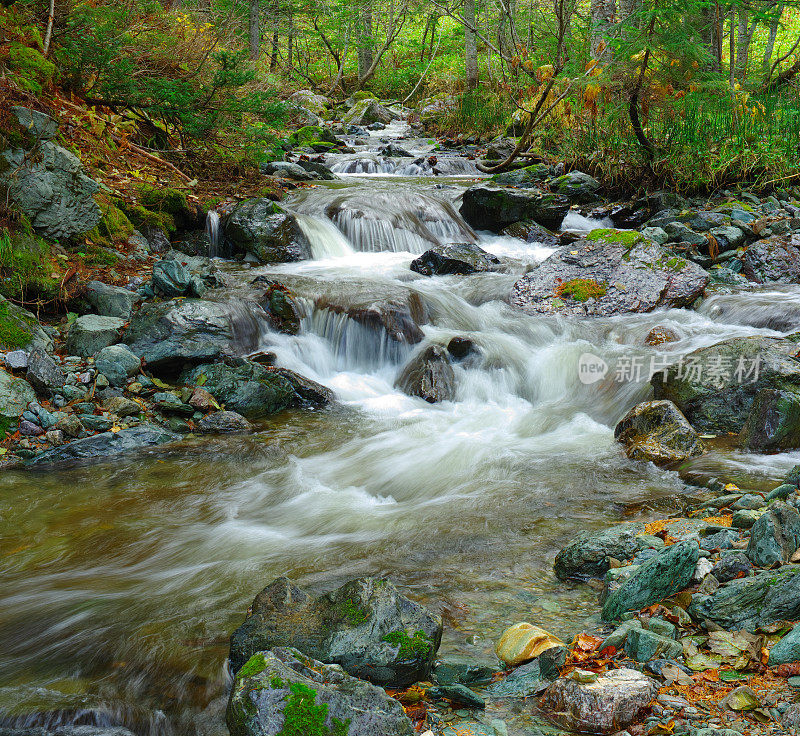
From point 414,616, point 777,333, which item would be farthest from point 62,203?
point 777,333

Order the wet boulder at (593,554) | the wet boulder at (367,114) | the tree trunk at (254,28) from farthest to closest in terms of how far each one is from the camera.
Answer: the wet boulder at (367,114) < the tree trunk at (254,28) < the wet boulder at (593,554)

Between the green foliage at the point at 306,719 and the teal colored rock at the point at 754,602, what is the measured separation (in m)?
1.47

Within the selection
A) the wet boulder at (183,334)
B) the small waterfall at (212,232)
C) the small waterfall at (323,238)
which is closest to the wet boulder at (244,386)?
the wet boulder at (183,334)

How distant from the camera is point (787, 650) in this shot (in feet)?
6.85

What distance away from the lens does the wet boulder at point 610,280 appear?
8.09m

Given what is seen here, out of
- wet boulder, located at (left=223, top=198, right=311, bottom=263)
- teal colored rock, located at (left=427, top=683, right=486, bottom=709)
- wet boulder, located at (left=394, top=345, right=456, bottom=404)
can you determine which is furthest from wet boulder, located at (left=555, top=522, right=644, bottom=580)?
wet boulder, located at (left=223, top=198, right=311, bottom=263)

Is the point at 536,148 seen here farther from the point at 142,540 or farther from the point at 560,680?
the point at 560,680

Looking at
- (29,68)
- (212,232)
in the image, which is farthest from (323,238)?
(29,68)

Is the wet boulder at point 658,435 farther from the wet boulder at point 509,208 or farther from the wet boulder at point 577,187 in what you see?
the wet boulder at point 577,187

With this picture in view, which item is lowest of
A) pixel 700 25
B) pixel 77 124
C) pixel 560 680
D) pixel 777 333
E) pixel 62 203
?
pixel 560 680

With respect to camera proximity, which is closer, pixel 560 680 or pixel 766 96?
pixel 560 680

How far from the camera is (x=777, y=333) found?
7.18 metres

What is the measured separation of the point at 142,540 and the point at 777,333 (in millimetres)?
6804

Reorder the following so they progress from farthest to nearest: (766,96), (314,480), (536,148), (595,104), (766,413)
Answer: (536,148)
(595,104)
(766,96)
(314,480)
(766,413)
